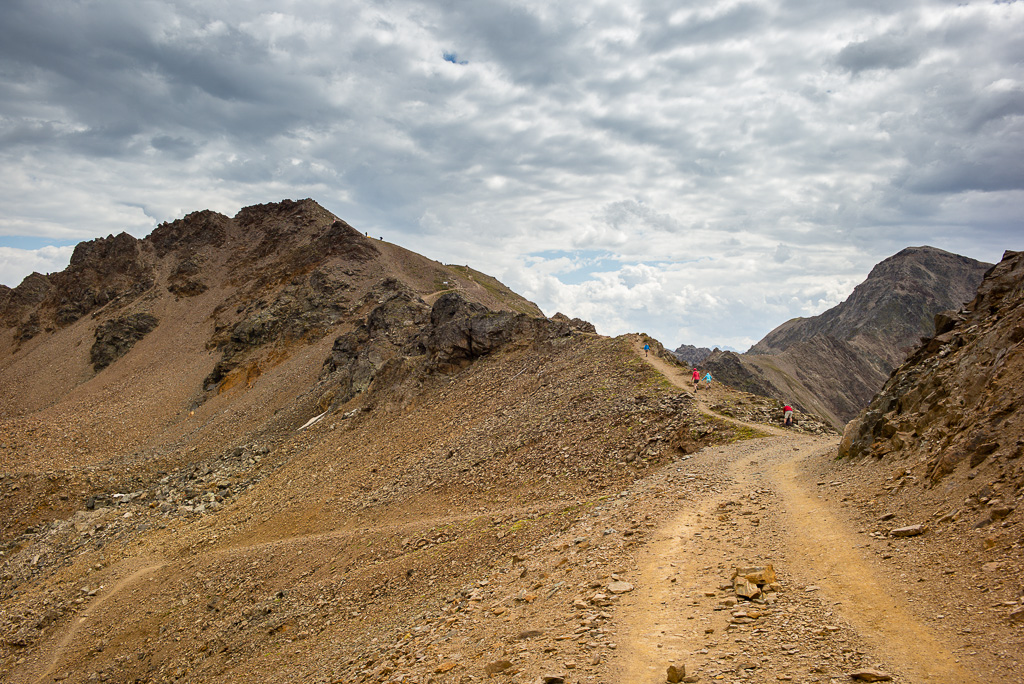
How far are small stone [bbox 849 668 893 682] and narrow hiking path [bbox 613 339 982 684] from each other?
0.12m

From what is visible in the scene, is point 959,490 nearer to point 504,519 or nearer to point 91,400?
point 504,519

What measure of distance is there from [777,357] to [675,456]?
10865cm

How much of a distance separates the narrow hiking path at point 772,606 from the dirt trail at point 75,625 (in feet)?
87.6

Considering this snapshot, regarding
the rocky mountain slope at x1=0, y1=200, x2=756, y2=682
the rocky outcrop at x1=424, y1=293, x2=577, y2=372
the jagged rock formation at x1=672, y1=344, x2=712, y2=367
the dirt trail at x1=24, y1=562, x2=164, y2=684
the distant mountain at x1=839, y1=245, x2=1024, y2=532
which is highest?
the jagged rock formation at x1=672, y1=344, x2=712, y2=367

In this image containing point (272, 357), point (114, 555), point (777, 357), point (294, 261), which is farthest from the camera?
point (777, 357)

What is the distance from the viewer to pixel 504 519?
20.6m

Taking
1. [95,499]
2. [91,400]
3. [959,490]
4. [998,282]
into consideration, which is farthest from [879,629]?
[91,400]

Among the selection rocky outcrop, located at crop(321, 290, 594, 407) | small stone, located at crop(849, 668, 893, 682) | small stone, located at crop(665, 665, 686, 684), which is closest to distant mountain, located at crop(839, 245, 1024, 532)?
small stone, located at crop(849, 668, 893, 682)

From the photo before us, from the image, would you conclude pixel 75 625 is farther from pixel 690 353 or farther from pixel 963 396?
pixel 690 353

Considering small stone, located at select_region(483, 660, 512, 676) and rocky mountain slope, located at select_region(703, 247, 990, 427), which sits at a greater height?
rocky mountain slope, located at select_region(703, 247, 990, 427)

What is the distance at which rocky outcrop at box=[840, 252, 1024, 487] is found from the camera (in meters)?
12.2

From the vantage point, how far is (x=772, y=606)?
33.1ft

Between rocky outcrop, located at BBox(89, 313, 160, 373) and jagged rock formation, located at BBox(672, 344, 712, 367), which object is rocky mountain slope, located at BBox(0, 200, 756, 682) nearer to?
rocky outcrop, located at BBox(89, 313, 160, 373)

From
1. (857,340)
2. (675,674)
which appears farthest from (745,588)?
(857,340)
